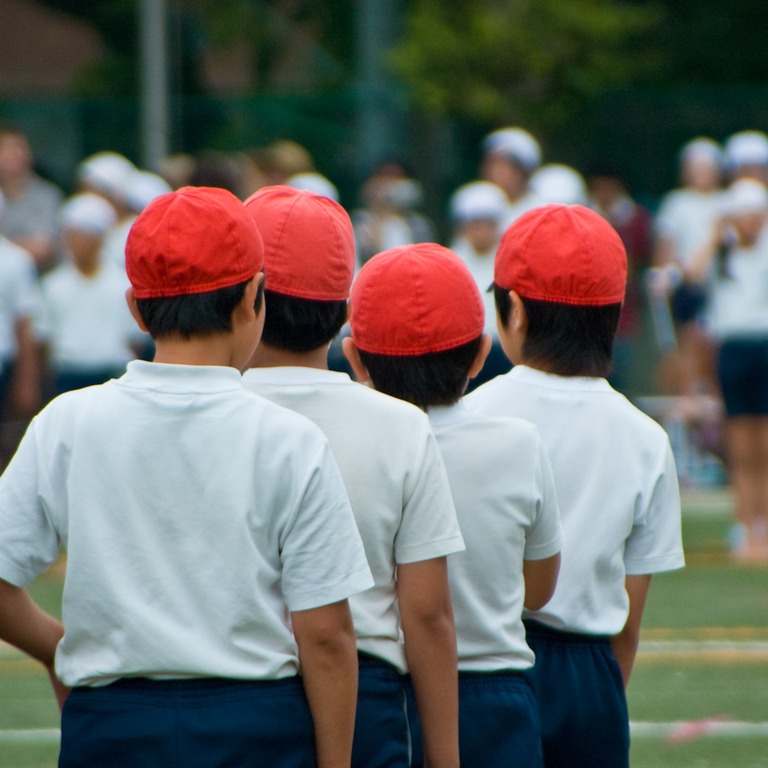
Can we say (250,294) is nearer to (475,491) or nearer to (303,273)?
(303,273)

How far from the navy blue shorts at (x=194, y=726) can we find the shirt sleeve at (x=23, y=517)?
0.26 metres

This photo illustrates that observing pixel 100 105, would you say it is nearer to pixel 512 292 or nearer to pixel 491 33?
pixel 491 33

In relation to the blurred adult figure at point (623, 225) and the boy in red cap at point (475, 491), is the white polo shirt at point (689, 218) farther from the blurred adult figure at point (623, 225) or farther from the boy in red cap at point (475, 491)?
the boy in red cap at point (475, 491)

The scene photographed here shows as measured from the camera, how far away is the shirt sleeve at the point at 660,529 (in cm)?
343

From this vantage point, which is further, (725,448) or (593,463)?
(725,448)

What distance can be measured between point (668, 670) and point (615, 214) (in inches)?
283

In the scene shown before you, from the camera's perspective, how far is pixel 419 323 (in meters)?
3.13

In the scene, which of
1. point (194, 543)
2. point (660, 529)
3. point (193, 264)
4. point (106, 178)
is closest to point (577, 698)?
point (660, 529)

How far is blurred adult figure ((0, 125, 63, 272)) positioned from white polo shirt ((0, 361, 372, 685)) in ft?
30.3

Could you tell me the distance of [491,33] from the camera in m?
16.9

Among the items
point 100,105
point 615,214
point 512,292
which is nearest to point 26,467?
point 512,292

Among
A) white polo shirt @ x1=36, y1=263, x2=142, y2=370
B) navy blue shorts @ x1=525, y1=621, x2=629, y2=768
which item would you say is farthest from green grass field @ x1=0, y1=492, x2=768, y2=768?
navy blue shorts @ x1=525, y1=621, x2=629, y2=768

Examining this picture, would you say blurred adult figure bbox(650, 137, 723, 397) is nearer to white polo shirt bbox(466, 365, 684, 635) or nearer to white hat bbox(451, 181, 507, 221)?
white hat bbox(451, 181, 507, 221)

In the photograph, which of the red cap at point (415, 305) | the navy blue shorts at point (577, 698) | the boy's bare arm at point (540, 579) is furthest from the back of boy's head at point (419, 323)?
the navy blue shorts at point (577, 698)
